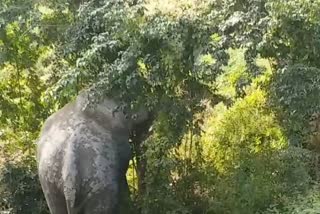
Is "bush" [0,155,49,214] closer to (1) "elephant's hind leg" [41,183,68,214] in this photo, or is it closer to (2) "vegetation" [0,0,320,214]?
(2) "vegetation" [0,0,320,214]

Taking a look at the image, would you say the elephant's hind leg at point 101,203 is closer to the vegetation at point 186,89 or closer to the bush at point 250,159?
the vegetation at point 186,89

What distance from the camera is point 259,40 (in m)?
5.50

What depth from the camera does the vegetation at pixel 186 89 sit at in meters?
5.52

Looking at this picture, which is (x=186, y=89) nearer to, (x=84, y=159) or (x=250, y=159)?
(x=250, y=159)

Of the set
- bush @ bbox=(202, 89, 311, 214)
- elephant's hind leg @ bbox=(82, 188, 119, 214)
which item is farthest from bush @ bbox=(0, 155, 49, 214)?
bush @ bbox=(202, 89, 311, 214)

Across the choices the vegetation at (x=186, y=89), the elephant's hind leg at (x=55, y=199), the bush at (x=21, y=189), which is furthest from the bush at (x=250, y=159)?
the bush at (x=21, y=189)

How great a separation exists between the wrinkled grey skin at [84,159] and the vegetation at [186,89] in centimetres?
25

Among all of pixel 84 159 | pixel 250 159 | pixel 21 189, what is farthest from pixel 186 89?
pixel 21 189

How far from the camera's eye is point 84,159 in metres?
5.60

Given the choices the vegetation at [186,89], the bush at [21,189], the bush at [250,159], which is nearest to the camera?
the vegetation at [186,89]

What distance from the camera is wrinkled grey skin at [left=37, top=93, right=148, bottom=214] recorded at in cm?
558

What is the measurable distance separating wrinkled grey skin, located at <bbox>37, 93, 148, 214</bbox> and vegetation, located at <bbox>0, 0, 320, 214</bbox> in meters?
0.25

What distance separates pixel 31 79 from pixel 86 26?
133 centimetres

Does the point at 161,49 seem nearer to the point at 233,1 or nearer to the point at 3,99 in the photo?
the point at 233,1
